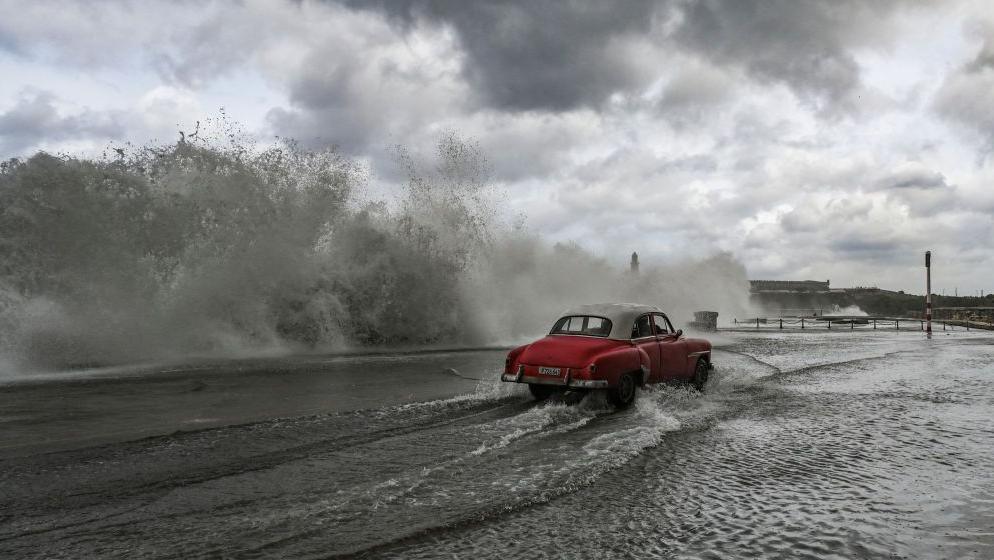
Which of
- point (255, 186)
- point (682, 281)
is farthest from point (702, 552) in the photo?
point (682, 281)

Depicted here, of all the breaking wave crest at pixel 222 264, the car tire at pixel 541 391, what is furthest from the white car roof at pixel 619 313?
the breaking wave crest at pixel 222 264

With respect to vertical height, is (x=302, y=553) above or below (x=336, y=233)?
below

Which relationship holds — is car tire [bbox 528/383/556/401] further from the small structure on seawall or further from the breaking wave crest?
the small structure on seawall

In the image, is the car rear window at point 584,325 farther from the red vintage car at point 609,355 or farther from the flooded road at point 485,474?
the flooded road at point 485,474

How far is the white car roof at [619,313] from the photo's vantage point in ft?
32.6

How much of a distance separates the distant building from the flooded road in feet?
397

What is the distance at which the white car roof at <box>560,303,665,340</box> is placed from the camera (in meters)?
9.93

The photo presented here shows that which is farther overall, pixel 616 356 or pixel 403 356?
pixel 403 356

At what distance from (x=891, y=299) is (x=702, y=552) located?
13324 cm

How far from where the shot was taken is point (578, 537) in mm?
3982

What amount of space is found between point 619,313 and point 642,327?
48cm

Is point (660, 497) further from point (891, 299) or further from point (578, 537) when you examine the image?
point (891, 299)

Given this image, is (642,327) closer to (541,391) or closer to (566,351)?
(566,351)

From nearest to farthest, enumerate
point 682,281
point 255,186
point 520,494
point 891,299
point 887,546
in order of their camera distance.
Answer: point 887,546
point 520,494
point 255,186
point 682,281
point 891,299
